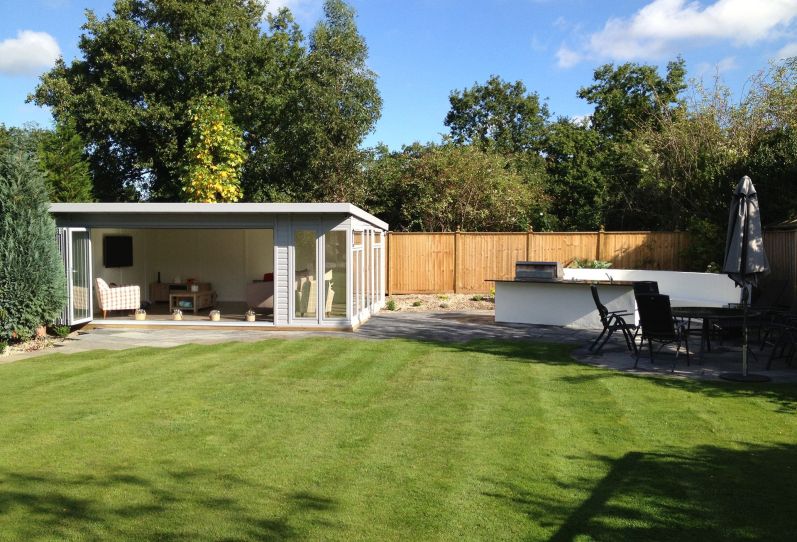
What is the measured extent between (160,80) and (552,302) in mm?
16039

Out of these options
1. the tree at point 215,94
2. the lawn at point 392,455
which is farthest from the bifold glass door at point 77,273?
the tree at point 215,94

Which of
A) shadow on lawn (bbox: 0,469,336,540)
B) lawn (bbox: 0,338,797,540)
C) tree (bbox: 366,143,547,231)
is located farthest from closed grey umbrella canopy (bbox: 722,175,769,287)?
tree (bbox: 366,143,547,231)

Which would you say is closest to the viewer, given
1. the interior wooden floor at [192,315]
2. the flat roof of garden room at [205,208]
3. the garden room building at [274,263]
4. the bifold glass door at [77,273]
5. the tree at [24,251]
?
the tree at [24,251]

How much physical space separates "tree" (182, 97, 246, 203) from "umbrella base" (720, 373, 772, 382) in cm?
1615

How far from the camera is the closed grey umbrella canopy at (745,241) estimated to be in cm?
825

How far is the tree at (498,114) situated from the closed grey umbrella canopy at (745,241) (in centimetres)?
2885

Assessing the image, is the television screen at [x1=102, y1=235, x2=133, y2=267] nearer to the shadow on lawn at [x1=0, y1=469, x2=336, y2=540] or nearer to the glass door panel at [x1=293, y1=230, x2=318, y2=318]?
the glass door panel at [x1=293, y1=230, x2=318, y2=318]

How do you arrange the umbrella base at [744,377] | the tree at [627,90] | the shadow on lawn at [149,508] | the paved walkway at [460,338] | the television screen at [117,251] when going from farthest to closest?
the tree at [627,90] < the television screen at [117,251] < the paved walkway at [460,338] < the umbrella base at [744,377] < the shadow on lawn at [149,508]

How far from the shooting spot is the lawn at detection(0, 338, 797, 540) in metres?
3.94

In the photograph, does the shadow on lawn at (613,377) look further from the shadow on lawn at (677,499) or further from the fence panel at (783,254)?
the fence panel at (783,254)

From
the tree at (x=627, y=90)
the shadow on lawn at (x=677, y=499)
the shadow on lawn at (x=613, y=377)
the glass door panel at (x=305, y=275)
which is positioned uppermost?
the tree at (x=627, y=90)

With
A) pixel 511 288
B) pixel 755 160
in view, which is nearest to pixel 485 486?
pixel 511 288

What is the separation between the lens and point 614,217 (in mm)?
26203

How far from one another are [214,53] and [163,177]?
5030mm
